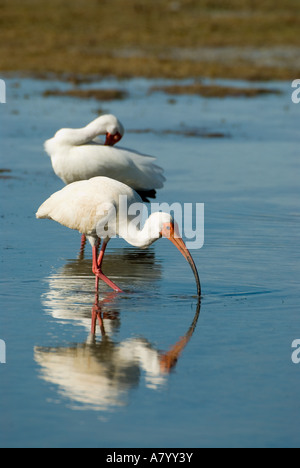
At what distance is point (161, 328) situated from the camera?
683 cm

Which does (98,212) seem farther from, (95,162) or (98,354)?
(95,162)

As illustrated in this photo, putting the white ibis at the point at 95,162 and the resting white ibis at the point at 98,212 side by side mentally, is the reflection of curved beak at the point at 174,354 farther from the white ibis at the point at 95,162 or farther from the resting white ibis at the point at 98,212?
the white ibis at the point at 95,162

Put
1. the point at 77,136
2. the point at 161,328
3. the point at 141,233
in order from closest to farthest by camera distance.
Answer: the point at 161,328 → the point at 141,233 → the point at 77,136

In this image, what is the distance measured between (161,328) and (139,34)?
120 ft

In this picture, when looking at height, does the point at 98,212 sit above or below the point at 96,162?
below

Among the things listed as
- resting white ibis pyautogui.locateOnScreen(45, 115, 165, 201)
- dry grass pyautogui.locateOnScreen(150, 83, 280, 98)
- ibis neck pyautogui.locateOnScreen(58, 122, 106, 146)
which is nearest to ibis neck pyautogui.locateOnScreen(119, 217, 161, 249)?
resting white ibis pyautogui.locateOnScreen(45, 115, 165, 201)

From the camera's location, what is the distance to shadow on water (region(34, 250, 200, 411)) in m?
5.52

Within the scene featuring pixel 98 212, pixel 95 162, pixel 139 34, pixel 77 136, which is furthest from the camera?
pixel 139 34

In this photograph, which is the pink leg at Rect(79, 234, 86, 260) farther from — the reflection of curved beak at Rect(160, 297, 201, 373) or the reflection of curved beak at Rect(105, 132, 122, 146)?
the reflection of curved beak at Rect(160, 297, 201, 373)

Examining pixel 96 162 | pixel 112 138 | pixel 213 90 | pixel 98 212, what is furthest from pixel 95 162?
pixel 213 90

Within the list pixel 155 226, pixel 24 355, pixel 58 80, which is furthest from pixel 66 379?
pixel 58 80

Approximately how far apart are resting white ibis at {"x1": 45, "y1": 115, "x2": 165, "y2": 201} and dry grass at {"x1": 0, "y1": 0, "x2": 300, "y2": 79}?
18.3 meters

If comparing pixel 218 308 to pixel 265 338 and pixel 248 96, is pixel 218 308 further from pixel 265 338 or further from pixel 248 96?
pixel 248 96

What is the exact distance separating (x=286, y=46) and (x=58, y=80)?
14.2 m
